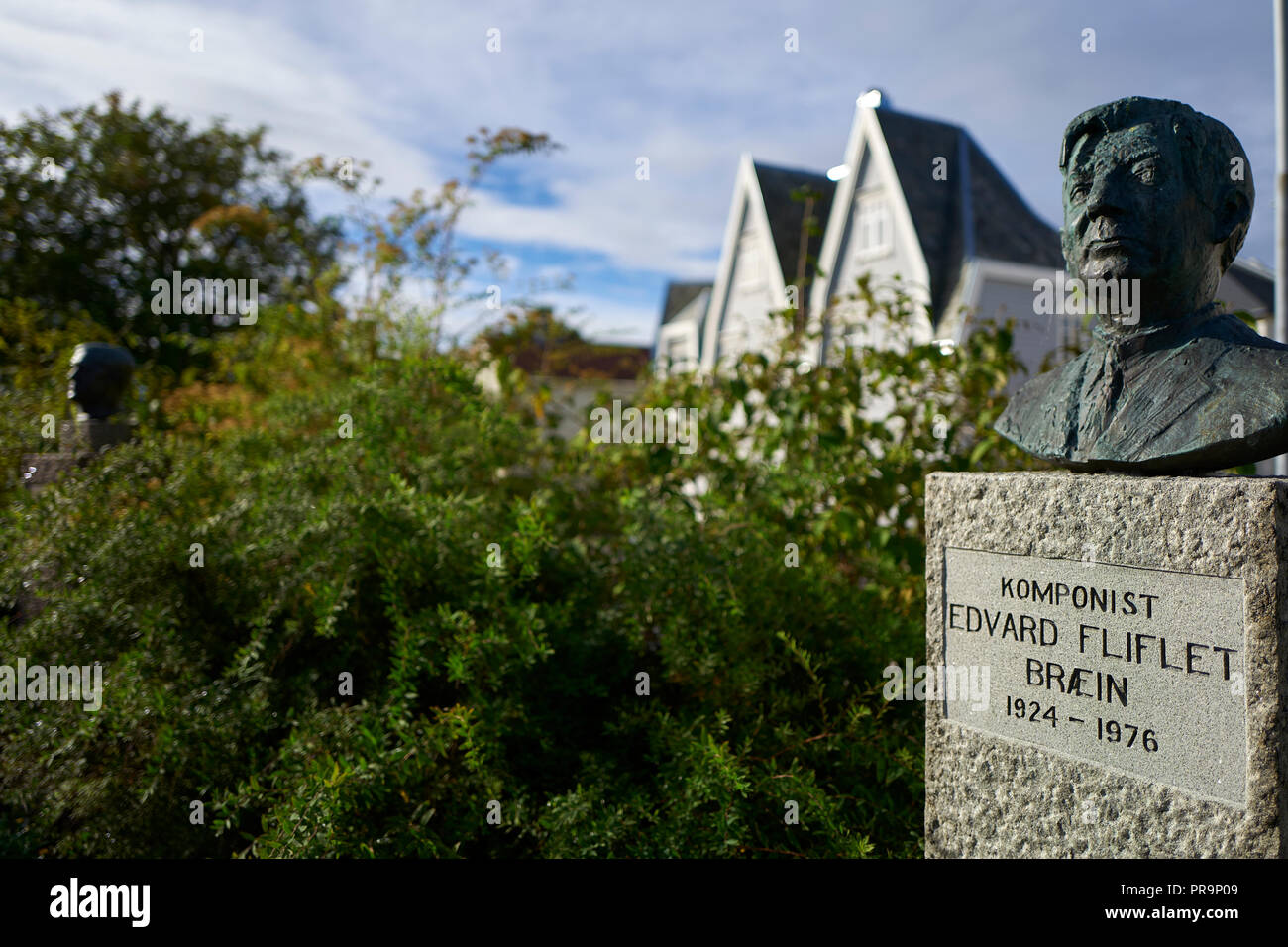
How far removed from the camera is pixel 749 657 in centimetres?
348

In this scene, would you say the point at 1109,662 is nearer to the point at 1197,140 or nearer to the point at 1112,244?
the point at 1112,244

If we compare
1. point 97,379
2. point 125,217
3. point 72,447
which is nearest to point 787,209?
point 125,217

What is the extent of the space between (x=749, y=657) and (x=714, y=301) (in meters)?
18.8

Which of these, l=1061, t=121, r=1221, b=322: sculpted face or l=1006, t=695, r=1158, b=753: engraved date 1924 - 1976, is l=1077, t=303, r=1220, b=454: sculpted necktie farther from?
l=1006, t=695, r=1158, b=753: engraved date 1924 - 1976

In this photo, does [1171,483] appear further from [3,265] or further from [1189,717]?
[3,265]

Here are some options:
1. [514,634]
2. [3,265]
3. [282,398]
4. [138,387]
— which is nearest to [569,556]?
[514,634]

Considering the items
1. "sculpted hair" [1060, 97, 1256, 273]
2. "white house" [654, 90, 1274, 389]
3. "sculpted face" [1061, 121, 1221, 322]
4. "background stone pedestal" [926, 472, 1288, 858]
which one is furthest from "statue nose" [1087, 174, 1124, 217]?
"white house" [654, 90, 1274, 389]

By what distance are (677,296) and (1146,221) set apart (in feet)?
90.0

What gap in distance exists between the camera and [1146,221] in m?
2.50

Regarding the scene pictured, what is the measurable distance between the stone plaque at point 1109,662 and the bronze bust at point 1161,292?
0.38 m

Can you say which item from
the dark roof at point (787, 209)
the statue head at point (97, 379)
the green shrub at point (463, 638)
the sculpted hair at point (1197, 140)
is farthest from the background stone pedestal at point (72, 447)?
the dark roof at point (787, 209)

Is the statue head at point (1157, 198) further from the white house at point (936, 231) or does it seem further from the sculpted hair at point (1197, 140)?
the white house at point (936, 231)

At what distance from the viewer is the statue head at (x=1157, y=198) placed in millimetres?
2496

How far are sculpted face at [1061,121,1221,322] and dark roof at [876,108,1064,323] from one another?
13221 millimetres
